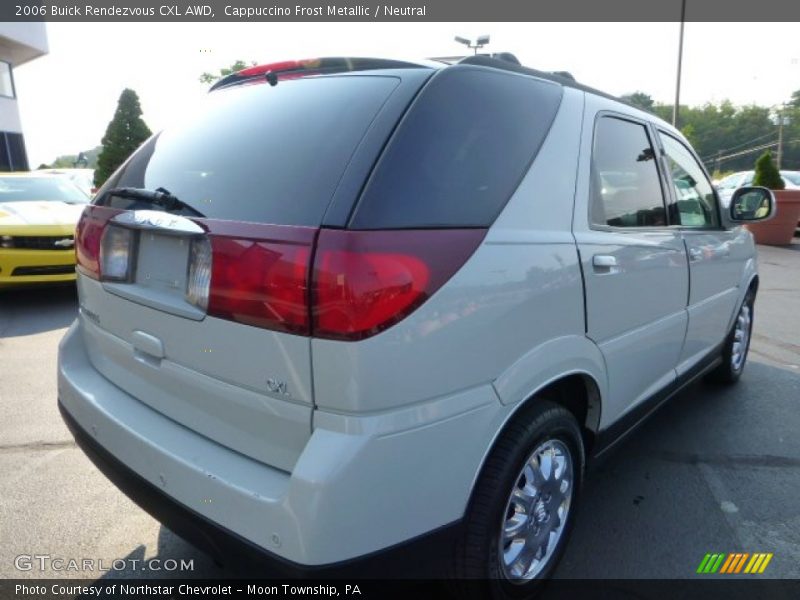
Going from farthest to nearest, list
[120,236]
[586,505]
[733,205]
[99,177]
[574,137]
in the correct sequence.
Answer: [99,177] → [733,205] → [586,505] → [574,137] → [120,236]

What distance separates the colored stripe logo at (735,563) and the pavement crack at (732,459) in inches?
30.5

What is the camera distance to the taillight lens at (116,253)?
1.93 metres

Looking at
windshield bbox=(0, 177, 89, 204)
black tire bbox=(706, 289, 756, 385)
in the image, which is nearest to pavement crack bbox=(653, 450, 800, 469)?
black tire bbox=(706, 289, 756, 385)

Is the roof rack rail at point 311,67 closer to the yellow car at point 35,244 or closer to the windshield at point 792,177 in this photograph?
the yellow car at point 35,244

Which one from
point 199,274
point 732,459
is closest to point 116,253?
point 199,274

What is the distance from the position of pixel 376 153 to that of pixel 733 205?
118 inches

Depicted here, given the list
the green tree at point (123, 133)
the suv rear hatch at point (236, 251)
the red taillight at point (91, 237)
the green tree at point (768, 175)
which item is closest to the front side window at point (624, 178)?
the suv rear hatch at point (236, 251)

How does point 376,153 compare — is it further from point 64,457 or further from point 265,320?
point 64,457

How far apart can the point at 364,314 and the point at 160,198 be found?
0.86 meters

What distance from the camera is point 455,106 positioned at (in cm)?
→ 173

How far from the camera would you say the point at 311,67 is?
6.60 feet

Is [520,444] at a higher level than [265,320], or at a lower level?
lower

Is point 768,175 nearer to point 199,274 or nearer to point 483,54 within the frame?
point 483,54

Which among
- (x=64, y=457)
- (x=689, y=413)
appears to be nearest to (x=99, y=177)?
(x=64, y=457)
